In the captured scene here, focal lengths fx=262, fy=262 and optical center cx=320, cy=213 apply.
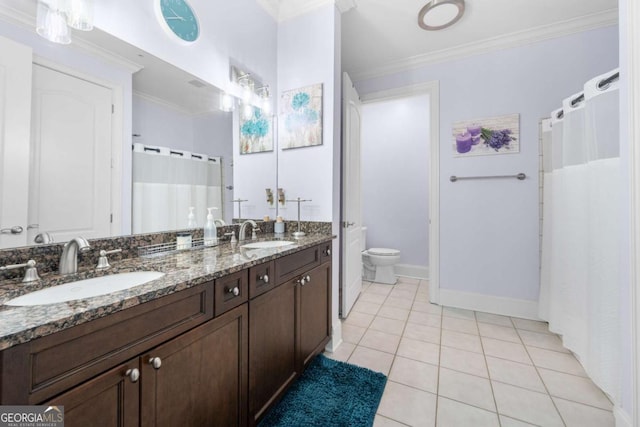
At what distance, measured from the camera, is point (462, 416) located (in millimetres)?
1352

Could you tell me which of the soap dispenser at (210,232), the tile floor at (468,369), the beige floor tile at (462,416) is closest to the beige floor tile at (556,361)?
the tile floor at (468,369)

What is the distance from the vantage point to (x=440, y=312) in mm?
2629

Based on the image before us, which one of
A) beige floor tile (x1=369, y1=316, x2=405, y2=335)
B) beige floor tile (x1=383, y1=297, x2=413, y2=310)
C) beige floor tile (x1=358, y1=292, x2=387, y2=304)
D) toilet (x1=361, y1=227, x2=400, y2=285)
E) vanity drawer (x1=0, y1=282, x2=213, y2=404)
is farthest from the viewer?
toilet (x1=361, y1=227, x2=400, y2=285)

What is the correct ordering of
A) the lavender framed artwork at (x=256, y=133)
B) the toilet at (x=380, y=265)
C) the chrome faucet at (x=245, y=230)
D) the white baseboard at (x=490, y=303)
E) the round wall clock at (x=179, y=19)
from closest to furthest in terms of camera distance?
the round wall clock at (x=179, y=19), the chrome faucet at (x=245, y=230), the lavender framed artwork at (x=256, y=133), the white baseboard at (x=490, y=303), the toilet at (x=380, y=265)

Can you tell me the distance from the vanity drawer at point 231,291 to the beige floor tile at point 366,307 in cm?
182

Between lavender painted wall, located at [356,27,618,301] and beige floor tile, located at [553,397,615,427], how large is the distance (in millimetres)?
1258

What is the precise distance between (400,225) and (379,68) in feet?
6.99

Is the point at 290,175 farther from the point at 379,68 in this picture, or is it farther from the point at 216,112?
the point at 379,68

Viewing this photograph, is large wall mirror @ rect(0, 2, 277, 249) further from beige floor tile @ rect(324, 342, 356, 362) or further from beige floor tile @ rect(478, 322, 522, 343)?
beige floor tile @ rect(478, 322, 522, 343)

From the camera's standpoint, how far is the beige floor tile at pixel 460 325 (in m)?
2.27

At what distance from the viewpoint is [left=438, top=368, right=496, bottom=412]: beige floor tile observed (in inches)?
57.1

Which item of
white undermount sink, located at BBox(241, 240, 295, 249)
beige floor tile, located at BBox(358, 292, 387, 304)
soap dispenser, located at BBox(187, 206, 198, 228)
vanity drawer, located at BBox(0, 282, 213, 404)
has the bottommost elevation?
beige floor tile, located at BBox(358, 292, 387, 304)

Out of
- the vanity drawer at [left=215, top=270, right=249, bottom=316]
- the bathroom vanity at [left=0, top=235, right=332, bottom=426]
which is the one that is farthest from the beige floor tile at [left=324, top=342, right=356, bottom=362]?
the vanity drawer at [left=215, top=270, right=249, bottom=316]

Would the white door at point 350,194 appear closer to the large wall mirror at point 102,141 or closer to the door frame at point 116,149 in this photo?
the large wall mirror at point 102,141
